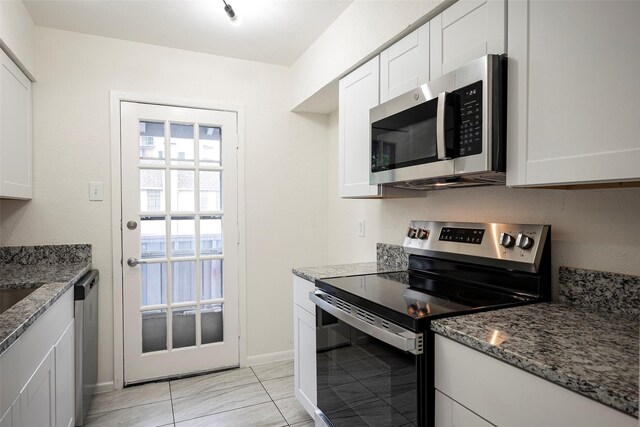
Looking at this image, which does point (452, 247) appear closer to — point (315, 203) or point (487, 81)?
point (487, 81)

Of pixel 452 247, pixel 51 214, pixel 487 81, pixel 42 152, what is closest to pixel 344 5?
pixel 487 81

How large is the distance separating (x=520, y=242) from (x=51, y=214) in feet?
8.81

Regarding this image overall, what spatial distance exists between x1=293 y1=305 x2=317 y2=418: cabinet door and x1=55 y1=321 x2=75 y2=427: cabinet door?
115cm

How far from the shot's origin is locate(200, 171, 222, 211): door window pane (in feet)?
9.16

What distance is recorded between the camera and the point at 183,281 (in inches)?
109

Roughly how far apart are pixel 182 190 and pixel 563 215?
2330mm

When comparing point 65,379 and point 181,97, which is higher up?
point 181,97

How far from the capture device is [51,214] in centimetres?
243

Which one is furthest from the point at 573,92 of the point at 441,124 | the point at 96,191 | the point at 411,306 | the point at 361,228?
the point at 96,191

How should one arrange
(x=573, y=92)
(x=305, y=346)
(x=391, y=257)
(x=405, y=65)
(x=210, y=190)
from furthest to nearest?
(x=210, y=190) → (x=391, y=257) → (x=305, y=346) → (x=405, y=65) → (x=573, y=92)

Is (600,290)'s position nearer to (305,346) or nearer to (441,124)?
(441,124)

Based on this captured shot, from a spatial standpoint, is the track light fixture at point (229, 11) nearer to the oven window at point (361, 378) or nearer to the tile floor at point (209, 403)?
the oven window at point (361, 378)

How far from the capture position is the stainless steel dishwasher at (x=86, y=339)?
202 cm

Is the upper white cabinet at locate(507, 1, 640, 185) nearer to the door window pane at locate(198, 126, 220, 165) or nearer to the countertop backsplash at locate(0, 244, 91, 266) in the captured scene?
the door window pane at locate(198, 126, 220, 165)
